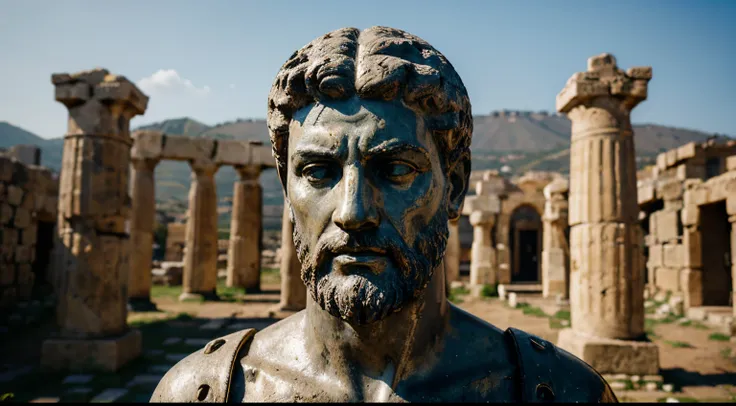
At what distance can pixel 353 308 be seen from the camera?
1.48m

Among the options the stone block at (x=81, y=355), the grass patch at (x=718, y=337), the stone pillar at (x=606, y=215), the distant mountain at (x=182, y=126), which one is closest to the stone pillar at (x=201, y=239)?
the stone block at (x=81, y=355)

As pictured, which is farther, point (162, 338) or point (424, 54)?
point (162, 338)

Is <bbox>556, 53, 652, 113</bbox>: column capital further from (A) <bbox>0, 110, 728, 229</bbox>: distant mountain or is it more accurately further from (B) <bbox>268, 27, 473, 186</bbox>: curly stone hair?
(A) <bbox>0, 110, 728, 229</bbox>: distant mountain

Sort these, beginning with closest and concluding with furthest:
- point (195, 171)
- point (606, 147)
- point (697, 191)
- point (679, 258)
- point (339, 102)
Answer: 1. point (339, 102)
2. point (606, 147)
3. point (697, 191)
4. point (679, 258)
5. point (195, 171)

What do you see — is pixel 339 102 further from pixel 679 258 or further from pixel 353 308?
pixel 679 258

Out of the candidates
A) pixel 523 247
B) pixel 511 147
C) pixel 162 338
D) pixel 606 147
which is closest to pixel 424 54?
pixel 606 147

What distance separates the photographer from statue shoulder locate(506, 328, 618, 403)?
162cm

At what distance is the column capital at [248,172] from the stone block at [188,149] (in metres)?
1.32

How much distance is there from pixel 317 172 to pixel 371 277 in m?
0.38

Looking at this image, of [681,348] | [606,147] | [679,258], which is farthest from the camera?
[679,258]

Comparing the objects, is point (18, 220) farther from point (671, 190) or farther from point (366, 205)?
point (671, 190)

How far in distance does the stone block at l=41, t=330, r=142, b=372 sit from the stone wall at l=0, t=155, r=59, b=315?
5.12 m

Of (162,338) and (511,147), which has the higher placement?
(511,147)

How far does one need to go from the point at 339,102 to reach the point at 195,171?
634 inches
